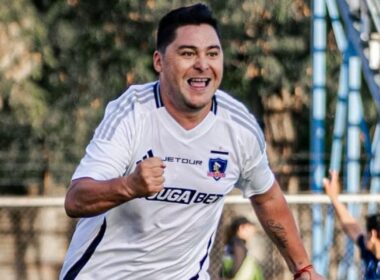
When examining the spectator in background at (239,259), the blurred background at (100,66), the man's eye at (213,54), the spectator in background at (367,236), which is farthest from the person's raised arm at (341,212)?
the blurred background at (100,66)

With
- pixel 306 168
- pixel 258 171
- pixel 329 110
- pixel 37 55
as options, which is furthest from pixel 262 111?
pixel 258 171

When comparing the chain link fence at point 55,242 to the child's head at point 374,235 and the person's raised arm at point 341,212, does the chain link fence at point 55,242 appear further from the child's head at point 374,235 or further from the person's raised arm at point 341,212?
the child's head at point 374,235

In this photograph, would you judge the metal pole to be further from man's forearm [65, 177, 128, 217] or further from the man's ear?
man's forearm [65, 177, 128, 217]

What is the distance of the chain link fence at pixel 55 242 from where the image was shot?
14.5m

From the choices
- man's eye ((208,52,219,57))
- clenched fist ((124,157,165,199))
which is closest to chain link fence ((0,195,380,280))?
man's eye ((208,52,219,57))

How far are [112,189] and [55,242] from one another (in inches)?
478

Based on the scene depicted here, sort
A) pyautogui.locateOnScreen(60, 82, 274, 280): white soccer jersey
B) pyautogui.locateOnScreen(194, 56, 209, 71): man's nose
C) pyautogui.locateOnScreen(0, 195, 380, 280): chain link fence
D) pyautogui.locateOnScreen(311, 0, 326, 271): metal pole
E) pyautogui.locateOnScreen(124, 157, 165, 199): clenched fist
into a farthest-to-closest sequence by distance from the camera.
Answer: pyautogui.locateOnScreen(311, 0, 326, 271): metal pole < pyautogui.locateOnScreen(0, 195, 380, 280): chain link fence < pyautogui.locateOnScreen(60, 82, 274, 280): white soccer jersey < pyautogui.locateOnScreen(194, 56, 209, 71): man's nose < pyautogui.locateOnScreen(124, 157, 165, 199): clenched fist

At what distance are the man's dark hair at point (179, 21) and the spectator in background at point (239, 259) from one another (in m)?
6.90

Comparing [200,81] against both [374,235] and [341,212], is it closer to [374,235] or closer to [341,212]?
[374,235]

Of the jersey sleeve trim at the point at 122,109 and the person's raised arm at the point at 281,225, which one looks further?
the person's raised arm at the point at 281,225

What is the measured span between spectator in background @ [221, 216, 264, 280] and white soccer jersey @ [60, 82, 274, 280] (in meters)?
6.53

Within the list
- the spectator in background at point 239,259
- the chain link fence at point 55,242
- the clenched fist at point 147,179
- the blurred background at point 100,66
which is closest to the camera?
the clenched fist at point 147,179

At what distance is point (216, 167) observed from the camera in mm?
5773

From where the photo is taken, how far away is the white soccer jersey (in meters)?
5.63
